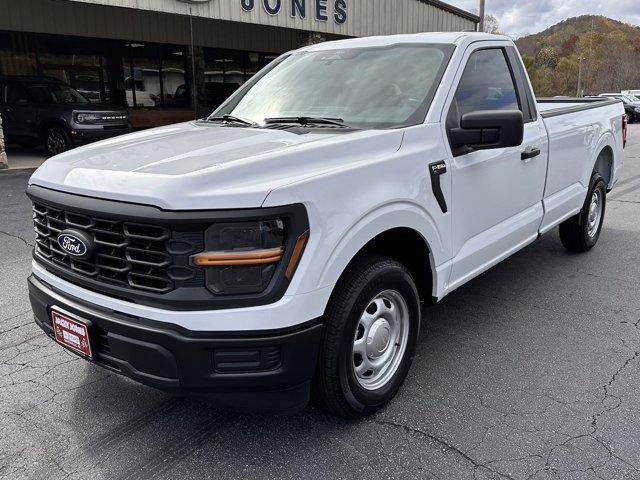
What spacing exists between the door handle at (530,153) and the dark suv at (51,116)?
34.5 feet

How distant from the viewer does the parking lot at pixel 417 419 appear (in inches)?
98.4

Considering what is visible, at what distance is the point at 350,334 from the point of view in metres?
2.51

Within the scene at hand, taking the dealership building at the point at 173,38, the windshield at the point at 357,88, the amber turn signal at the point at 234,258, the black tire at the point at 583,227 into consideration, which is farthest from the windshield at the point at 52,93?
the amber turn signal at the point at 234,258

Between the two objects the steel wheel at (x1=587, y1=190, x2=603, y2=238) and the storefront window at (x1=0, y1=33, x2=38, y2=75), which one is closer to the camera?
the steel wheel at (x1=587, y1=190, x2=603, y2=238)

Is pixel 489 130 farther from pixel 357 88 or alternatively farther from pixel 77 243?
pixel 77 243

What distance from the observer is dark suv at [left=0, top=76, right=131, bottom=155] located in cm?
1212

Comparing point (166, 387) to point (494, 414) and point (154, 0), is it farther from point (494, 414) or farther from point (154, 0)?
point (154, 0)

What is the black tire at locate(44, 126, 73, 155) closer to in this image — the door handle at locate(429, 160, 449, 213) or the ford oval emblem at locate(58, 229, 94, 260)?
the ford oval emblem at locate(58, 229, 94, 260)

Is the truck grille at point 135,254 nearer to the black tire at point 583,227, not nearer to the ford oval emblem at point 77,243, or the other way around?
the ford oval emblem at point 77,243

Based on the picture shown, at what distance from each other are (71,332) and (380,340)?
4.76 feet

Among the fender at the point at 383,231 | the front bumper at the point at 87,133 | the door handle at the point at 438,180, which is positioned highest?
the door handle at the point at 438,180

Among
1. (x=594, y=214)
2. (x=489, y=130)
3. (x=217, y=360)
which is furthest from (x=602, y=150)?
(x=217, y=360)

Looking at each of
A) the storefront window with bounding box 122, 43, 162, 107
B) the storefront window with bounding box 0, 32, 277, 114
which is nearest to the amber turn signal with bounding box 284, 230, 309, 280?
the storefront window with bounding box 0, 32, 277, 114

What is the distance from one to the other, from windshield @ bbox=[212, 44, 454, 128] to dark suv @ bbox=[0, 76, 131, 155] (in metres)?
9.43
